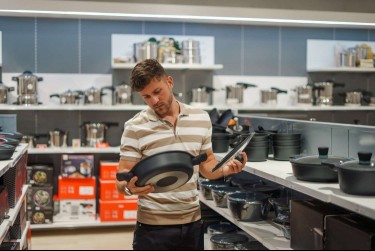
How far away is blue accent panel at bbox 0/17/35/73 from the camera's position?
6629mm

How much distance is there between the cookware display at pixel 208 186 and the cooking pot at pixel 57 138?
2577 mm

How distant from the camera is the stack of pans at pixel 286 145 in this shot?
3.64 m

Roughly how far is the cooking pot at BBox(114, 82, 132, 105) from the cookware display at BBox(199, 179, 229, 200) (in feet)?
7.78

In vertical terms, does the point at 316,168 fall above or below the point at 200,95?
below

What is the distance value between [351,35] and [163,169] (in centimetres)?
629

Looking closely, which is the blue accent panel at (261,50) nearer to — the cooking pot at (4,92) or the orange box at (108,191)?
the orange box at (108,191)

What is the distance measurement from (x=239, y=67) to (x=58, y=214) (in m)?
3.04

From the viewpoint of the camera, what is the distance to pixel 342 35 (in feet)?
24.8

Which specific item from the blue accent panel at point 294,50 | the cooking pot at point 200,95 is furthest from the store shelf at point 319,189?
the blue accent panel at point 294,50

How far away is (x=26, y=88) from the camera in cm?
623

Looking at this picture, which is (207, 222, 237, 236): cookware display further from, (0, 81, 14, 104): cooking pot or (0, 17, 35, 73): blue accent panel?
(0, 17, 35, 73): blue accent panel

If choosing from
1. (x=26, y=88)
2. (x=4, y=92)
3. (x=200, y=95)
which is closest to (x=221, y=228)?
(x=200, y=95)

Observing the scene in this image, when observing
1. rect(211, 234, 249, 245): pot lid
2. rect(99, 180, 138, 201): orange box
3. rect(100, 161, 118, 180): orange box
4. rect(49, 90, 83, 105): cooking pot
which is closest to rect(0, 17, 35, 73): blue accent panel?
rect(49, 90, 83, 105): cooking pot

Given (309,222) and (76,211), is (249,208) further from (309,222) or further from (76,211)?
(76,211)
